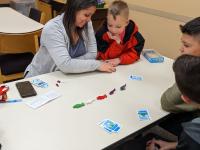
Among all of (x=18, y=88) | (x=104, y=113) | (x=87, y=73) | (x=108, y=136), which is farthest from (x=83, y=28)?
(x=108, y=136)

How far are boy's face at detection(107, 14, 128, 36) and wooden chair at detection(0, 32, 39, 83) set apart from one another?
98 centimetres

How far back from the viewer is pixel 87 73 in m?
1.81

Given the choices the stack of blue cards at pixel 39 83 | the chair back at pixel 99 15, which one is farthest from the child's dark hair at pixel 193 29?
the chair back at pixel 99 15

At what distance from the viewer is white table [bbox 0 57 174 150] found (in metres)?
1.15

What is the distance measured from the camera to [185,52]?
1546mm

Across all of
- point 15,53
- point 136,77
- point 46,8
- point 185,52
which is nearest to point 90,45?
point 136,77

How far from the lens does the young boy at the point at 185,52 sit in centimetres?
142

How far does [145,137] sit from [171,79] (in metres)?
0.49

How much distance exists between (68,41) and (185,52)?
0.77m

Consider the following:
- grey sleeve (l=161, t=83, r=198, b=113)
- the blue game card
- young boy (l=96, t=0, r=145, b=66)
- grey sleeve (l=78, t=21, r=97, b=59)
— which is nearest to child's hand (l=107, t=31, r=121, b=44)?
young boy (l=96, t=0, r=145, b=66)

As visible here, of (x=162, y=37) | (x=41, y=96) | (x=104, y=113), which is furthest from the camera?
(x=162, y=37)

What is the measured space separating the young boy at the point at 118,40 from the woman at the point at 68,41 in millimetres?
180

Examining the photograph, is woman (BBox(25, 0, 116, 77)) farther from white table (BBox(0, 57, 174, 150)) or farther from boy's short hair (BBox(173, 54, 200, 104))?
boy's short hair (BBox(173, 54, 200, 104))

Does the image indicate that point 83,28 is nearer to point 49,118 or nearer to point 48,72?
point 48,72
